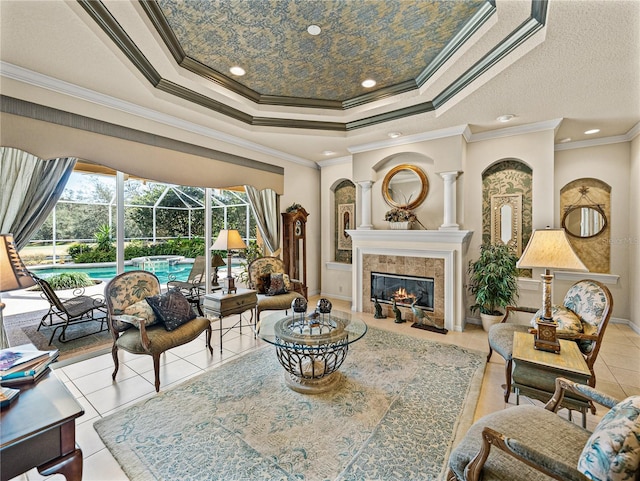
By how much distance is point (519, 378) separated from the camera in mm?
1934

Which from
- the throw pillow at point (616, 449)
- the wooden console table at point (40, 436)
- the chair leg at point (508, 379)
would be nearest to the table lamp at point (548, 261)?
the chair leg at point (508, 379)

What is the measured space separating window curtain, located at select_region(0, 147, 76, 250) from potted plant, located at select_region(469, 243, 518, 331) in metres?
5.09

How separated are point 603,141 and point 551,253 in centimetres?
348

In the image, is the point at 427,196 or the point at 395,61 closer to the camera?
the point at 395,61

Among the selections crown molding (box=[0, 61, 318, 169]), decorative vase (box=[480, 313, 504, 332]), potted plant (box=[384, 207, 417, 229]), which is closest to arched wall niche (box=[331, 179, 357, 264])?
potted plant (box=[384, 207, 417, 229])

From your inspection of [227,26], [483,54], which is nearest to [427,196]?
[483,54]

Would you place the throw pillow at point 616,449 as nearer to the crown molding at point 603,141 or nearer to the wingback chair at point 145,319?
the wingback chair at point 145,319

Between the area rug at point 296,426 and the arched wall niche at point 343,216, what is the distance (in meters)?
3.06

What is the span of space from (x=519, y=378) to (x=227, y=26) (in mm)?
3502

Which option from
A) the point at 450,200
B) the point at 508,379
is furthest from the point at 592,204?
the point at 508,379

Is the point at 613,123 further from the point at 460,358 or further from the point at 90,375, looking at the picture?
the point at 90,375

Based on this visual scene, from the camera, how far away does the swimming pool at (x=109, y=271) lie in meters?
3.11

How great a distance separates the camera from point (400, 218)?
170 inches

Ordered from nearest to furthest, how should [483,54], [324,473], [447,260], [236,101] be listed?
[324,473] < [483,54] < [236,101] < [447,260]
